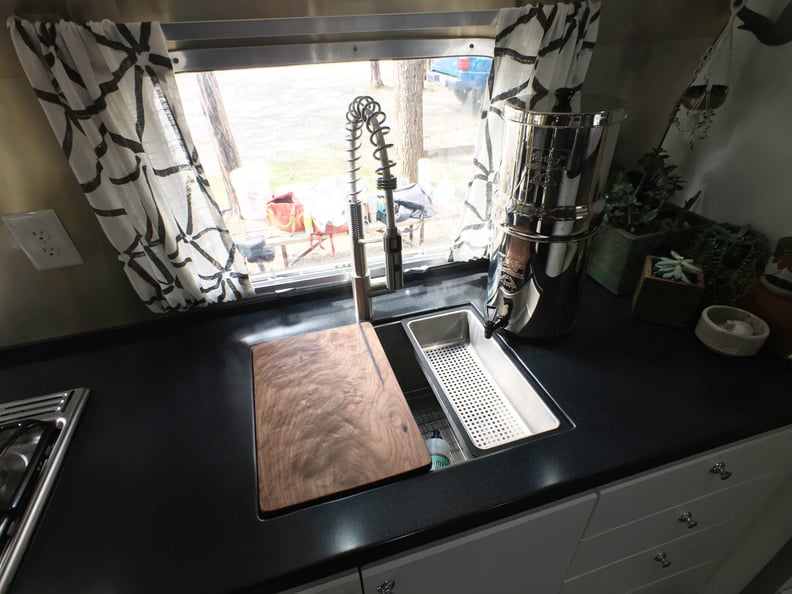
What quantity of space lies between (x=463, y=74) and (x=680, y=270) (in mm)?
684

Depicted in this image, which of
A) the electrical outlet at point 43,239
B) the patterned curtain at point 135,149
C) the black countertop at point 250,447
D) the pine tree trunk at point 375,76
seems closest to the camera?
the black countertop at point 250,447

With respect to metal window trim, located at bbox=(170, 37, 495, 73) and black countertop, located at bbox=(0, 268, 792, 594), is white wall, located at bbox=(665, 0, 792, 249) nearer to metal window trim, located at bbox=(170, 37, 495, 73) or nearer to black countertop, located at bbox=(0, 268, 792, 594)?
black countertop, located at bbox=(0, 268, 792, 594)

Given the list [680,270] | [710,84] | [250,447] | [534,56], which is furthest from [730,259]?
[250,447]

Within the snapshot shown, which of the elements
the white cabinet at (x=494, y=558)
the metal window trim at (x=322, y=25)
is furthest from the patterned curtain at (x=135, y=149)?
the white cabinet at (x=494, y=558)

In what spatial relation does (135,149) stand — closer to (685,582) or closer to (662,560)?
(662,560)

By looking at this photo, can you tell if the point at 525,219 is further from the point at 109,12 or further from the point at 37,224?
the point at 37,224

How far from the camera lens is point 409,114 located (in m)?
1.06

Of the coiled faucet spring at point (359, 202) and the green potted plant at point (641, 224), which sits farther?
the green potted plant at point (641, 224)

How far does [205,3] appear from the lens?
72 cm

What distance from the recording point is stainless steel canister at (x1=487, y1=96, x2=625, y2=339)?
0.70 meters

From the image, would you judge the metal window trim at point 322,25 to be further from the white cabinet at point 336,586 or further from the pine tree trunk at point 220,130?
the white cabinet at point 336,586

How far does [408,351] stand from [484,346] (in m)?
0.19

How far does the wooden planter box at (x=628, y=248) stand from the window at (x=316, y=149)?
1.38 feet

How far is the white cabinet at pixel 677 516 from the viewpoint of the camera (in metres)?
0.75
